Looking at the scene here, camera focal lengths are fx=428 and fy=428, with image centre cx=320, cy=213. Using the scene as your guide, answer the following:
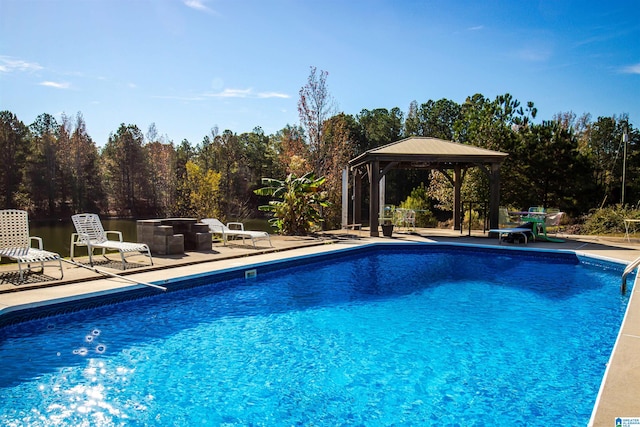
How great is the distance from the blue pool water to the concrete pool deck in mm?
354

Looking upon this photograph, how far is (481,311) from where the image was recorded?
254 inches

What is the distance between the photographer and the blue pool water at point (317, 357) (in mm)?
3570

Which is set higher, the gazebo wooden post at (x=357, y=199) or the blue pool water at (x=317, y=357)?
the gazebo wooden post at (x=357, y=199)

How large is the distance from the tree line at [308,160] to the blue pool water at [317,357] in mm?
10632

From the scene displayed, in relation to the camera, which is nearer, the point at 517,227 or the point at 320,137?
the point at 517,227

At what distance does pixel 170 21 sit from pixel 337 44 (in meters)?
5.77

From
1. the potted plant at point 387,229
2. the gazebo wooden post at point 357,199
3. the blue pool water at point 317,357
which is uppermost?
the gazebo wooden post at point 357,199

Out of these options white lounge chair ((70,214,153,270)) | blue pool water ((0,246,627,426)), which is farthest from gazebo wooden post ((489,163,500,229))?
white lounge chair ((70,214,153,270))

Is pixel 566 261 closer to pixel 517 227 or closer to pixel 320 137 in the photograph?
pixel 517 227

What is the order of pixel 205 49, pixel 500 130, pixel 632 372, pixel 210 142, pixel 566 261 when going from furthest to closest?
pixel 210 142
pixel 500 130
pixel 205 49
pixel 566 261
pixel 632 372

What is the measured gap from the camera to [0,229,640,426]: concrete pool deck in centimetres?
268

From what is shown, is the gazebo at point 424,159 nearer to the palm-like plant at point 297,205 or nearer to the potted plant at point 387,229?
the potted plant at point 387,229

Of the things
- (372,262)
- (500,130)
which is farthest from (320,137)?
(372,262)

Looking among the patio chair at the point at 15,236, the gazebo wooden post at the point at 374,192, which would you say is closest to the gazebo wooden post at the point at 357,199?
the gazebo wooden post at the point at 374,192
